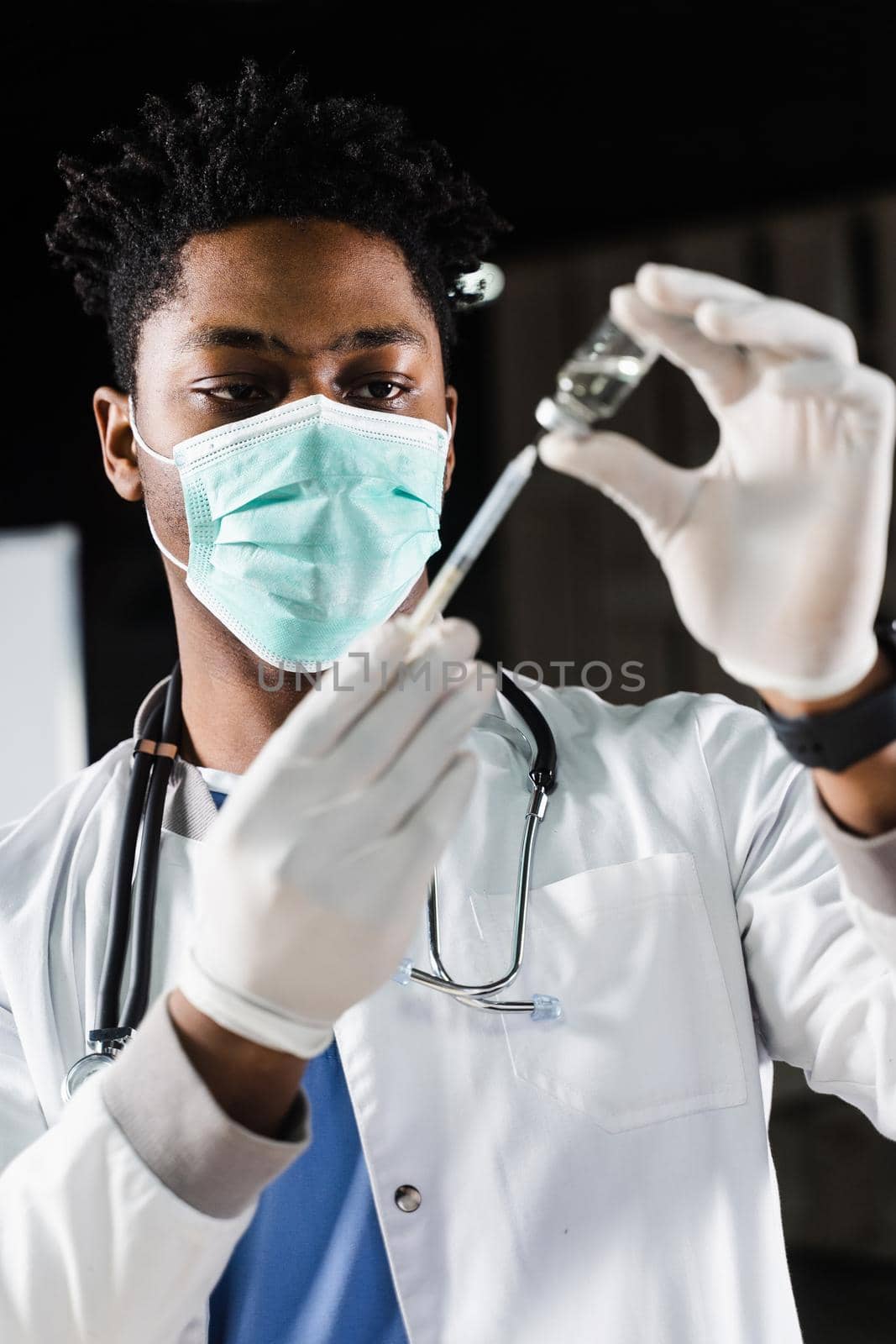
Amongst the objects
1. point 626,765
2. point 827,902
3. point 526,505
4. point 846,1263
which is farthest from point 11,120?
point 846,1263

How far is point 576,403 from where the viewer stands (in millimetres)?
1019

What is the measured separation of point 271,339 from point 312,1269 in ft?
3.01

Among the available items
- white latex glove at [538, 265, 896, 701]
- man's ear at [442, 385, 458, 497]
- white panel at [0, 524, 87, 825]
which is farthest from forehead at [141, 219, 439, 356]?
white panel at [0, 524, 87, 825]

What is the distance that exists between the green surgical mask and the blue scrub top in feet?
1.65

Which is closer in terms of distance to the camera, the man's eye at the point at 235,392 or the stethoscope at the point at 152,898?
the stethoscope at the point at 152,898

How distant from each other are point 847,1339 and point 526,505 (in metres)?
2.18

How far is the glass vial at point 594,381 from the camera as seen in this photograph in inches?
40.0

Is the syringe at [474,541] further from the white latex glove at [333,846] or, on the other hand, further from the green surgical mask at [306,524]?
the green surgical mask at [306,524]

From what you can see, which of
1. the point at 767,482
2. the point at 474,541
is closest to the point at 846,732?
the point at 767,482

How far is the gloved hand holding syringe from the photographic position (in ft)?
3.34

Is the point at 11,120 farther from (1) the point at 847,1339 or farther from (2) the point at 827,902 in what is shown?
(1) the point at 847,1339

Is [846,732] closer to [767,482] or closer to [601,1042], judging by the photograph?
[767,482]

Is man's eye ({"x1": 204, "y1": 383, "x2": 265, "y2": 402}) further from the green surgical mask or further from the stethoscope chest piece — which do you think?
the stethoscope chest piece

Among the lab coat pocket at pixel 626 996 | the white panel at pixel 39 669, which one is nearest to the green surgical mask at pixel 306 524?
the lab coat pocket at pixel 626 996
